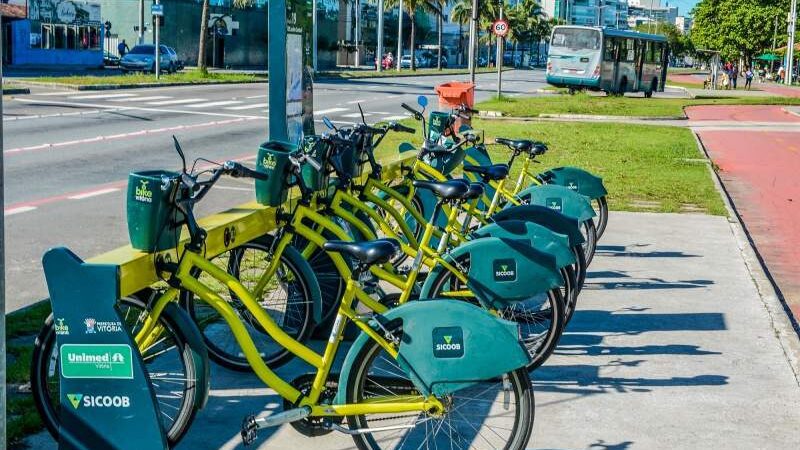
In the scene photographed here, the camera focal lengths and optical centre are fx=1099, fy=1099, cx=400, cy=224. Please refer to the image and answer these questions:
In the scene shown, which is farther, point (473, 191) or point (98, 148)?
point (98, 148)

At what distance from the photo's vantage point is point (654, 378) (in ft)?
20.3

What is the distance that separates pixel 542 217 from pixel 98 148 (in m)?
13.1

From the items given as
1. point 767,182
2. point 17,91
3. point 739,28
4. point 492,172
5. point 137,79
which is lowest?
point 767,182

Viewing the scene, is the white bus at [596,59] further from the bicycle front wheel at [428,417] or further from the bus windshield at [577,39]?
the bicycle front wheel at [428,417]

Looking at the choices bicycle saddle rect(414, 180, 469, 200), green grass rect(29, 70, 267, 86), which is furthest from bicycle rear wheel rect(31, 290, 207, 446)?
green grass rect(29, 70, 267, 86)

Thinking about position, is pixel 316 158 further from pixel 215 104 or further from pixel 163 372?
pixel 215 104

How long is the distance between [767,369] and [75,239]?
6367 mm

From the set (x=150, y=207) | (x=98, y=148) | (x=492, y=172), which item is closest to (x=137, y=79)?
(x=98, y=148)

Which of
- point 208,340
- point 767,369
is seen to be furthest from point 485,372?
point 767,369

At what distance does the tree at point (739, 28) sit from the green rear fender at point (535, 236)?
3438 inches

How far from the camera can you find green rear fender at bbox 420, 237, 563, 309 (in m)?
5.61

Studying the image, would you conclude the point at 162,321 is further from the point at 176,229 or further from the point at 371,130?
the point at 371,130

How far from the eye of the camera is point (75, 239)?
10125 mm

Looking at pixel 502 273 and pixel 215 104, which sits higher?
pixel 502 273
